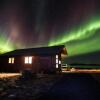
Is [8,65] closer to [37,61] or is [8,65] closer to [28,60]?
[28,60]

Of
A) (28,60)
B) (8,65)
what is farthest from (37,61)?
(8,65)

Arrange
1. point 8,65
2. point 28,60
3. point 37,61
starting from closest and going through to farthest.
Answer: point 37,61, point 28,60, point 8,65

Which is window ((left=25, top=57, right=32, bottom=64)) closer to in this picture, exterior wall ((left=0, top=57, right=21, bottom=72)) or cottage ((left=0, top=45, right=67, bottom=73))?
cottage ((left=0, top=45, right=67, bottom=73))

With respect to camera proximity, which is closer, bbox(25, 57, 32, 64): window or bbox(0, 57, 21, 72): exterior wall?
bbox(25, 57, 32, 64): window

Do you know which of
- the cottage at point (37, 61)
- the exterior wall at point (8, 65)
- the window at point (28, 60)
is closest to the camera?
the cottage at point (37, 61)

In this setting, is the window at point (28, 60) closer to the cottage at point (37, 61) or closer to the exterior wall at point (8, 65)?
the cottage at point (37, 61)

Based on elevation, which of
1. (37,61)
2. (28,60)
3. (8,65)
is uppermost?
(28,60)

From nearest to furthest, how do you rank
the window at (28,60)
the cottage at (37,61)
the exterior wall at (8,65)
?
the cottage at (37,61), the window at (28,60), the exterior wall at (8,65)

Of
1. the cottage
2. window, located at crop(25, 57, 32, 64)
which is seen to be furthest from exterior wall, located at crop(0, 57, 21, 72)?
window, located at crop(25, 57, 32, 64)

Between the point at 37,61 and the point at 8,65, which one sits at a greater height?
the point at 37,61

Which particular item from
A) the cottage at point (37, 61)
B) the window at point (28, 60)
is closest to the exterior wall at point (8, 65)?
the cottage at point (37, 61)

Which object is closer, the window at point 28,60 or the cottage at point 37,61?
the cottage at point 37,61

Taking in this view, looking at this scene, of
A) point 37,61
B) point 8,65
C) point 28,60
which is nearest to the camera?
point 37,61

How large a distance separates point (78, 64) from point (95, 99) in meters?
59.4
